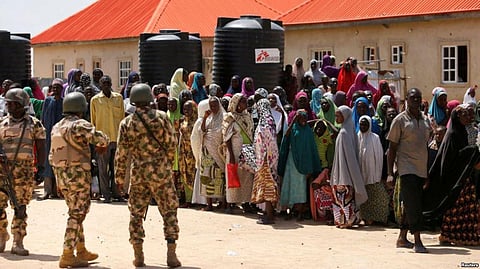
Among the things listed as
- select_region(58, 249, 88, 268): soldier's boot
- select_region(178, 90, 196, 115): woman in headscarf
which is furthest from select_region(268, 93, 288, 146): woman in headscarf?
select_region(58, 249, 88, 268): soldier's boot

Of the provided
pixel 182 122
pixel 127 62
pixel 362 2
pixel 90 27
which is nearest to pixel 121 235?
pixel 182 122

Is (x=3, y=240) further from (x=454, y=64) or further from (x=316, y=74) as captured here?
(x=454, y=64)

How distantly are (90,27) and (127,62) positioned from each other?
12.4 feet

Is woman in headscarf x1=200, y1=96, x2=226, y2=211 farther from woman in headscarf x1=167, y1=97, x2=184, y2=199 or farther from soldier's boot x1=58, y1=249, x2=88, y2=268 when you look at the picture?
soldier's boot x1=58, y1=249, x2=88, y2=268

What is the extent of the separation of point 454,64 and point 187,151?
641 inches

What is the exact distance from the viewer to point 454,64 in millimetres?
29328

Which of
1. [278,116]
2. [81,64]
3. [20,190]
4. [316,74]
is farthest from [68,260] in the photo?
[81,64]

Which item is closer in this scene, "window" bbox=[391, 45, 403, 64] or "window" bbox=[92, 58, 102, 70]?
"window" bbox=[391, 45, 403, 64]

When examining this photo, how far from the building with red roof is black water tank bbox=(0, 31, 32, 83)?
874 centimetres

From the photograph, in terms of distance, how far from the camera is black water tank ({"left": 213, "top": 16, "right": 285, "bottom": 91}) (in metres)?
16.9

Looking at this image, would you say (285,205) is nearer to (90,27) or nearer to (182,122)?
(182,122)

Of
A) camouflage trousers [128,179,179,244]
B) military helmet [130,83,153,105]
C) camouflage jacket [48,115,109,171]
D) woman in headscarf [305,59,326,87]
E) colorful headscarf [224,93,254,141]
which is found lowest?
camouflage trousers [128,179,179,244]

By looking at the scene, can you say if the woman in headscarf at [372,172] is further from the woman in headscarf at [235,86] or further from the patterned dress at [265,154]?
the woman in headscarf at [235,86]

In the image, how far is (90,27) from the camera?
4256 cm
